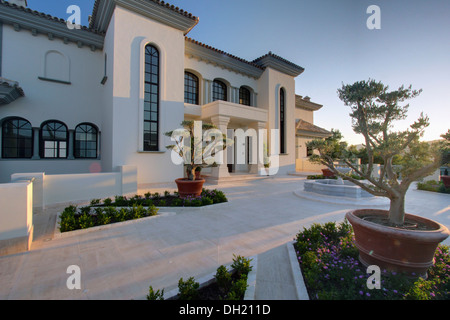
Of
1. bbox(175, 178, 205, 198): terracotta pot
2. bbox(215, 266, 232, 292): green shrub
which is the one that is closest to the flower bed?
bbox(175, 178, 205, 198): terracotta pot

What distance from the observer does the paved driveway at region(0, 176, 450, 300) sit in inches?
104

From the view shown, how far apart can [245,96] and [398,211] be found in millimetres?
15649

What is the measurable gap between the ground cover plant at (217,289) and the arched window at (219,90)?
47.2 feet

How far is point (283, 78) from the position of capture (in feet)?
58.5

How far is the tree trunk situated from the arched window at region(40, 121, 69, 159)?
14.1 m

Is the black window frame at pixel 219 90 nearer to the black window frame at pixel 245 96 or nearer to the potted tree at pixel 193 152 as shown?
the black window frame at pixel 245 96

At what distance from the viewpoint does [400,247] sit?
8.60 ft

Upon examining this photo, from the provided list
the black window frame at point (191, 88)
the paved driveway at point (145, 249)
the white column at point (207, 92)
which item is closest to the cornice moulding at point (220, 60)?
the black window frame at point (191, 88)

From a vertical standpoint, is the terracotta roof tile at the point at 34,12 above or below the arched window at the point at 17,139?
above

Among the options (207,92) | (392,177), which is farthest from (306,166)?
(392,177)

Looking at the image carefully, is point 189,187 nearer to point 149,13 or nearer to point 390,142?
point 390,142

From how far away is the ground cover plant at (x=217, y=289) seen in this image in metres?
2.23

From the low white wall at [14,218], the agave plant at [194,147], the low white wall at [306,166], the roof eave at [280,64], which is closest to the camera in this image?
the low white wall at [14,218]
